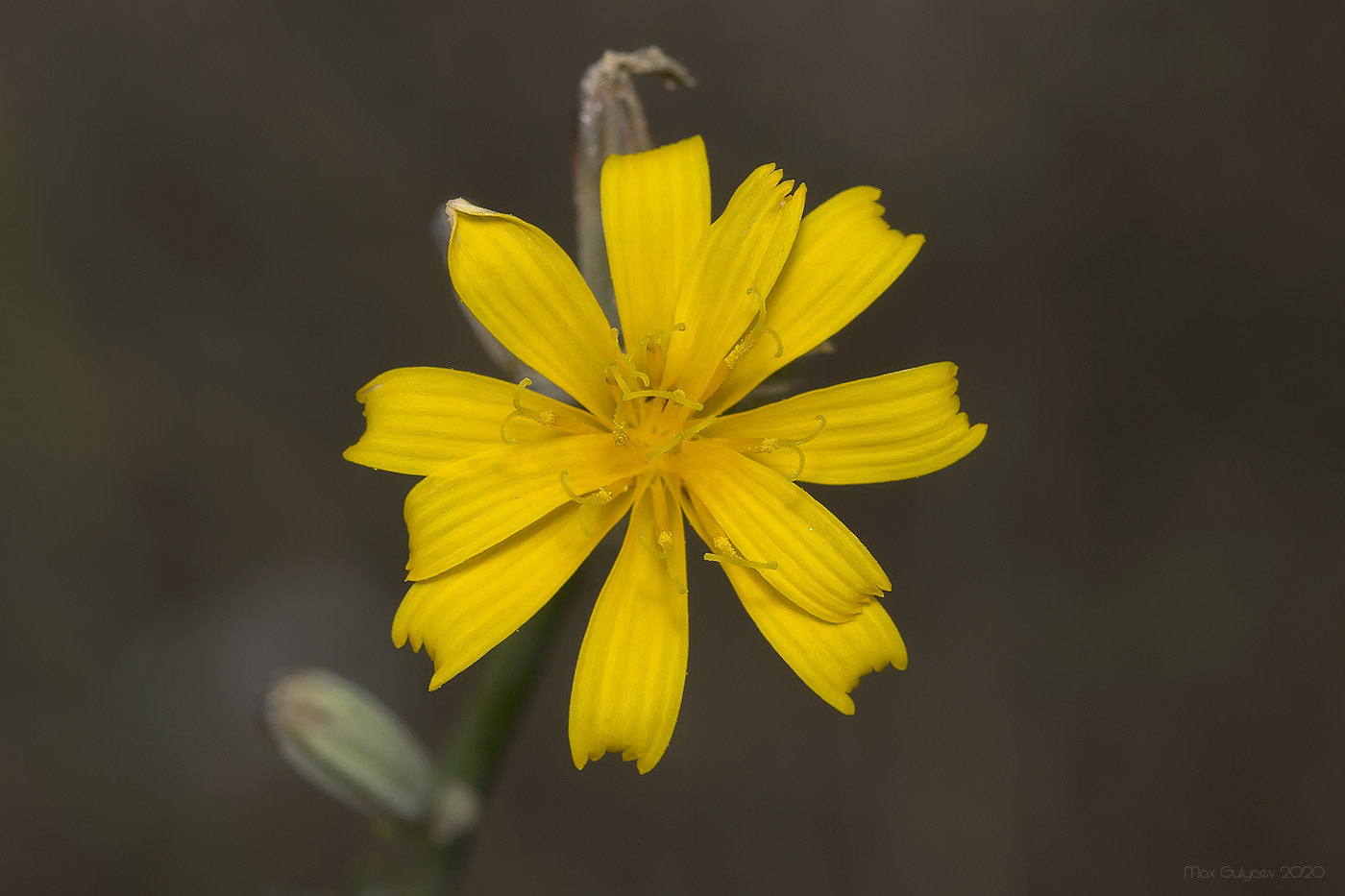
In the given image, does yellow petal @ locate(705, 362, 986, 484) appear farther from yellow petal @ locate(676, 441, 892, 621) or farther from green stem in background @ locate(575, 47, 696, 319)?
green stem in background @ locate(575, 47, 696, 319)

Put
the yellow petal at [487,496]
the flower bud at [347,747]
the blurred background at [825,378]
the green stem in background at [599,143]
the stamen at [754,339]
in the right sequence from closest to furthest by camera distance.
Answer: the yellow petal at [487,496] < the stamen at [754,339] < the green stem in background at [599,143] < the flower bud at [347,747] < the blurred background at [825,378]

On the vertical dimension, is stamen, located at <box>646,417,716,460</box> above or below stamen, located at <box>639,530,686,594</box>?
above

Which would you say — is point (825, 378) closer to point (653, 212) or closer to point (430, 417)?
point (653, 212)

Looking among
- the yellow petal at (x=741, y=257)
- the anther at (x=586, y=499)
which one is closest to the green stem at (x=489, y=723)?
the anther at (x=586, y=499)

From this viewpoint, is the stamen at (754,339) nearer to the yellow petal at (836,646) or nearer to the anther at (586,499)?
the anther at (586,499)

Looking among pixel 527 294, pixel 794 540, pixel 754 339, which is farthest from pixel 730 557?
pixel 527 294

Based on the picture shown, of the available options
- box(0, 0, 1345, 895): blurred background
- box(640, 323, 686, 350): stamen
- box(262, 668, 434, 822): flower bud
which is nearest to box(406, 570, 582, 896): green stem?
box(262, 668, 434, 822): flower bud
